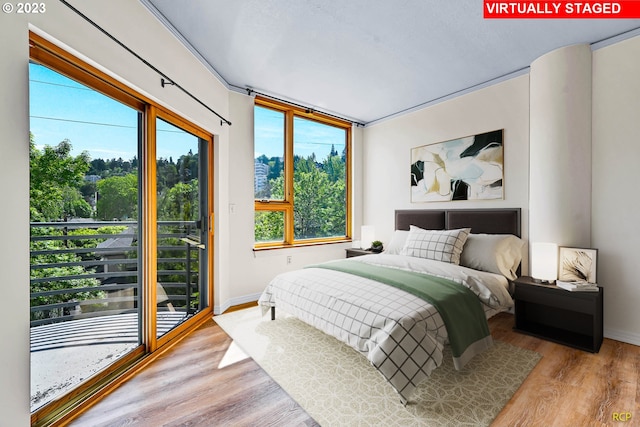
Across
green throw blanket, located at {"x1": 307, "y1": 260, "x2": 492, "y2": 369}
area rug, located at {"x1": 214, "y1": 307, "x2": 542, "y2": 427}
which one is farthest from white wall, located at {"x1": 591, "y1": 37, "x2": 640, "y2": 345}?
green throw blanket, located at {"x1": 307, "y1": 260, "x2": 492, "y2": 369}

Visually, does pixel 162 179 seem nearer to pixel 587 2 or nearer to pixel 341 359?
pixel 341 359

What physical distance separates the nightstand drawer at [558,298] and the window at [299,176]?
2.70 meters

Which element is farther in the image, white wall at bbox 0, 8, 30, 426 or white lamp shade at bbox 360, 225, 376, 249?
A: white lamp shade at bbox 360, 225, 376, 249

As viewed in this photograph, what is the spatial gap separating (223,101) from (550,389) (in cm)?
385

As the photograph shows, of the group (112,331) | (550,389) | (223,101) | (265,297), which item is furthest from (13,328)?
(550,389)

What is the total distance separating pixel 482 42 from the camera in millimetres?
2584

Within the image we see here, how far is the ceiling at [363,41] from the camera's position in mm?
2172

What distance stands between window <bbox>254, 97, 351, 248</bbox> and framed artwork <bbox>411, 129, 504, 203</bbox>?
1249 millimetres

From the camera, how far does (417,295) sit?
207 cm

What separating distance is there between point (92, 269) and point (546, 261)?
361 centimetres

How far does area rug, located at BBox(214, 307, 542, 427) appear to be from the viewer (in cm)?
162

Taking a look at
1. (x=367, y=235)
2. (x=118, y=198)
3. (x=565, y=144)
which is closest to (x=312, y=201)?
(x=367, y=235)

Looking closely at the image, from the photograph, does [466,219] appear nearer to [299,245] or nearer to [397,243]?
[397,243]

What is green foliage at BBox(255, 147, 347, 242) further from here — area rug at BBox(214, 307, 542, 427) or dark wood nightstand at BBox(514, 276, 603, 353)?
dark wood nightstand at BBox(514, 276, 603, 353)
